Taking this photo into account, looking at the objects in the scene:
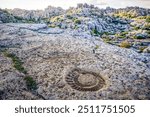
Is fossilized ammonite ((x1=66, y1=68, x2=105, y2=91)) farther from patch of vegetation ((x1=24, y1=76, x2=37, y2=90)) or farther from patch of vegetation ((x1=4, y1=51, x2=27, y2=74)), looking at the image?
patch of vegetation ((x1=4, y1=51, x2=27, y2=74))

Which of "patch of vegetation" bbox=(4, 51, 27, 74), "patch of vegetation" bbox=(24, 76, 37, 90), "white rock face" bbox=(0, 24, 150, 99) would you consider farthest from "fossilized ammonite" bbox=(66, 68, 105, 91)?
"patch of vegetation" bbox=(4, 51, 27, 74)

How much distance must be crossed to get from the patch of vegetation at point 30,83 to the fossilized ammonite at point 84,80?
3.49ft

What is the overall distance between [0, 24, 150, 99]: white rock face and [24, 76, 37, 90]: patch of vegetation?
0.40 feet

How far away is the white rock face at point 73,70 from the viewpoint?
819 centimetres

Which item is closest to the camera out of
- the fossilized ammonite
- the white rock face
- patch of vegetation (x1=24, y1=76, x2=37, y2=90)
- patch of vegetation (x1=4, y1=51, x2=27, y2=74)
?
the white rock face

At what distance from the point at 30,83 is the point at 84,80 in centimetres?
174

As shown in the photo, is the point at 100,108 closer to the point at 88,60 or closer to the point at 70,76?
the point at 70,76

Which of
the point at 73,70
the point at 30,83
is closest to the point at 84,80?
the point at 73,70

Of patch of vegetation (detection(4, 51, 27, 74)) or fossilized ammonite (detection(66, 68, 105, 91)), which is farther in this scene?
patch of vegetation (detection(4, 51, 27, 74))

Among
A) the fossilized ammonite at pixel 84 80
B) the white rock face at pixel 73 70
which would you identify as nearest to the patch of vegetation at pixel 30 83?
the white rock face at pixel 73 70

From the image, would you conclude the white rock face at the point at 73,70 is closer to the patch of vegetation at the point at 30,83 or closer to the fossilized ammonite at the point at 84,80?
the fossilized ammonite at the point at 84,80

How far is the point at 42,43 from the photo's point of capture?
440 inches

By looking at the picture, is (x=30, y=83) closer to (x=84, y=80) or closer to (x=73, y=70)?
(x=73, y=70)

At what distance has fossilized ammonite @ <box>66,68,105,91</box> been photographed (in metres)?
8.52
